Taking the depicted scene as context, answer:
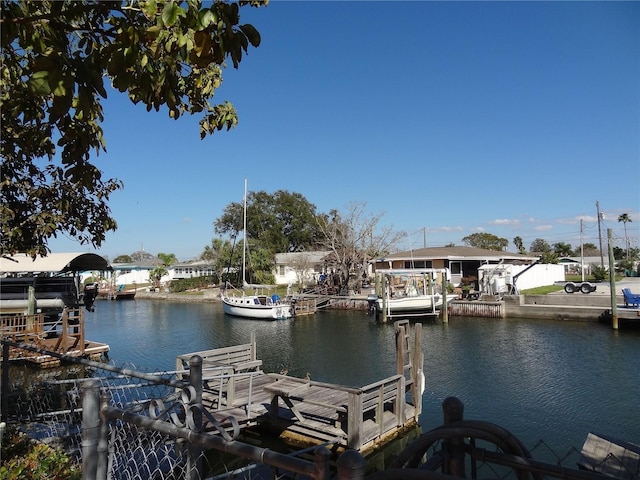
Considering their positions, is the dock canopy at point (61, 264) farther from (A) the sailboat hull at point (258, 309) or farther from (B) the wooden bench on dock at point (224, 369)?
(A) the sailboat hull at point (258, 309)

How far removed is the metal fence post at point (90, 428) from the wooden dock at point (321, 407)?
21.0 ft

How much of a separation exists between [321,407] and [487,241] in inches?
3252

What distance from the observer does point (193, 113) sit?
585 cm

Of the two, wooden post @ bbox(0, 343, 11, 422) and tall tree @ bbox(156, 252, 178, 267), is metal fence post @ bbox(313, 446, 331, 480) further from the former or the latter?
tall tree @ bbox(156, 252, 178, 267)

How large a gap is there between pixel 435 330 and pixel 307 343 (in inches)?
322

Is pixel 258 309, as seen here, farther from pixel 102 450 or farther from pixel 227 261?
pixel 102 450

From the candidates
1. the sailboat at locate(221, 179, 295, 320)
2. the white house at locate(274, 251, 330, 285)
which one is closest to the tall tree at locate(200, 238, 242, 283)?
the white house at locate(274, 251, 330, 285)

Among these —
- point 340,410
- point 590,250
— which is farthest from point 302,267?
point 590,250

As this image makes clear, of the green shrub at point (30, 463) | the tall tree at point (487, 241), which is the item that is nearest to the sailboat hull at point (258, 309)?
the green shrub at point (30, 463)

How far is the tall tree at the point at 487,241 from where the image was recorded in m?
84.0

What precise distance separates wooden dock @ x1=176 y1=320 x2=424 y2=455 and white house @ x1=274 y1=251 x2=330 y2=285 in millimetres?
39720

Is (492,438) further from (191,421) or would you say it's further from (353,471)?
(191,421)

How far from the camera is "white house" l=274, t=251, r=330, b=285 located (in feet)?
177

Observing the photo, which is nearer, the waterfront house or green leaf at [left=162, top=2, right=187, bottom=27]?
green leaf at [left=162, top=2, right=187, bottom=27]
